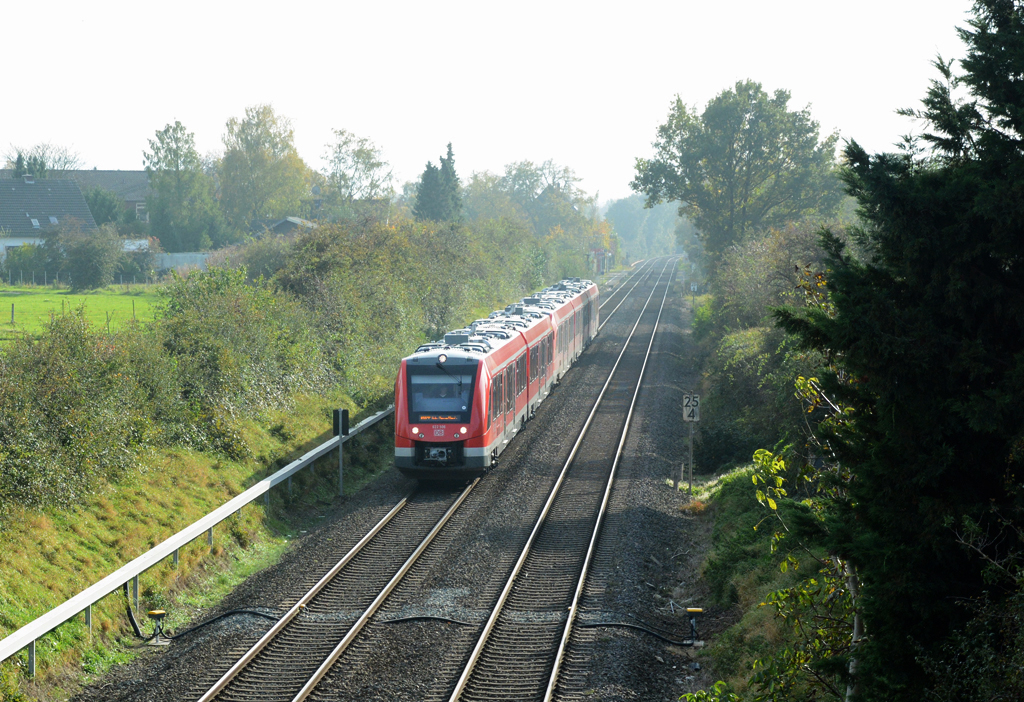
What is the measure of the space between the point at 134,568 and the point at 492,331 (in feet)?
40.4

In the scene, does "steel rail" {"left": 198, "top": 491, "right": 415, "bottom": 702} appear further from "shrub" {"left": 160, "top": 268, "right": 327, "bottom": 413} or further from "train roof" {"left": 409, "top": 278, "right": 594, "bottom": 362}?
"shrub" {"left": 160, "top": 268, "right": 327, "bottom": 413}

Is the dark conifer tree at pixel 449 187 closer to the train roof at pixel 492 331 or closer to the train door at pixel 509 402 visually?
the train roof at pixel 492 331

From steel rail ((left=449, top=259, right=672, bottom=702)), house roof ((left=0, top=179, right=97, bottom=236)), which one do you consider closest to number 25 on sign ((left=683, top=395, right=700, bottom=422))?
steel rail ((left=449, top=259, right=672, bottom=702))

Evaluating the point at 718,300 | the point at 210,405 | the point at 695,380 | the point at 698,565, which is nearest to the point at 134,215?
the point at 718,300

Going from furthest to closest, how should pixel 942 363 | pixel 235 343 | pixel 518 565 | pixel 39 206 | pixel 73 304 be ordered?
pixel 39 206 < pixel 73 304 < pixel 235 343 < pixel 518 565 < pixel 942 363

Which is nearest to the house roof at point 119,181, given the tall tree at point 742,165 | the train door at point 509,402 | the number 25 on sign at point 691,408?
the tall tree at point 742,165

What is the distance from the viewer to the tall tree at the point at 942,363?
5.55m

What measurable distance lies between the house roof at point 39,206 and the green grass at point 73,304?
1760cm

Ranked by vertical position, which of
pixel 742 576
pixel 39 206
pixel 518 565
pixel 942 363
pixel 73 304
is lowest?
pixel 518 565

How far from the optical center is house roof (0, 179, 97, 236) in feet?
218

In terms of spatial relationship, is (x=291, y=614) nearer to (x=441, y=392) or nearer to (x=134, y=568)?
(x=134, y=568)

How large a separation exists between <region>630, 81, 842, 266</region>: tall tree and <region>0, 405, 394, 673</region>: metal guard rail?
139 feet

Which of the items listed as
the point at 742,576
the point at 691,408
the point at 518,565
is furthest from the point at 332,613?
the point at 691,408

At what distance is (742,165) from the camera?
182ft
